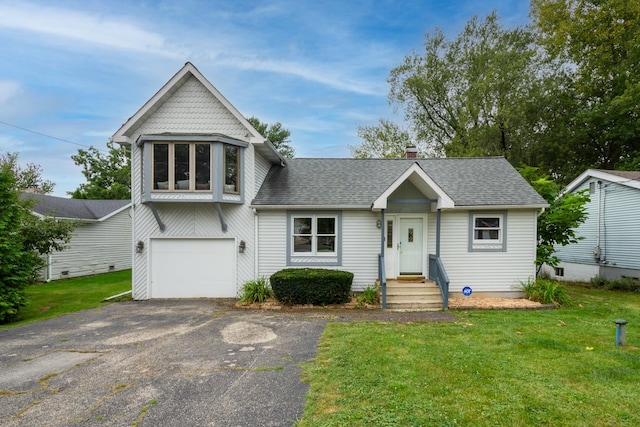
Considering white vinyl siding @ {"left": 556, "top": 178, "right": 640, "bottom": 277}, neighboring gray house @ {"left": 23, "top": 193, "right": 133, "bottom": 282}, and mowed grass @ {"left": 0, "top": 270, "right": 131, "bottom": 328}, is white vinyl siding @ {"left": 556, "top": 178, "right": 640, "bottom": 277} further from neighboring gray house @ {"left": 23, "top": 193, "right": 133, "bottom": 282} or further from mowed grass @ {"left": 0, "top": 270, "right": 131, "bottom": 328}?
neighboring gray house @ {"left": 23, "top": 193, "right": 133, "bottom": 282}

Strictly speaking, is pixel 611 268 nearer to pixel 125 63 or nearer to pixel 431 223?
pixel 431 223

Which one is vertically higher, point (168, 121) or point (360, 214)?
point (168, 121)

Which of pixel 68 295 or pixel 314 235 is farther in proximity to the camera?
pixel 68 295

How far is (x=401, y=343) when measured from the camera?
611 centimetres

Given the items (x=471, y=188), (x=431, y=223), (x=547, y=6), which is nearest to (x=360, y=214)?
(x=431, y=223)

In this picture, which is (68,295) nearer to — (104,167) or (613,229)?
(613,229)

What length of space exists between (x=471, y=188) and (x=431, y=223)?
2082 mm

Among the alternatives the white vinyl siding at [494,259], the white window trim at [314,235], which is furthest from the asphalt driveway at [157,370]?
the white vinyl siding at [494,259]

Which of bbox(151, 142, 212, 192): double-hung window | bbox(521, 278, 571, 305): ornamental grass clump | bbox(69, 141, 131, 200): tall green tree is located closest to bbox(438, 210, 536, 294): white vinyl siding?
bbox(521, 278, 571, 305): ornamental grass clump

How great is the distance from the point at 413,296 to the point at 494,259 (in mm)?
3224

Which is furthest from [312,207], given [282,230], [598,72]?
A: [598,72]

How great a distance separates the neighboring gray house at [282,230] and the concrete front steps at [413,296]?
559mm

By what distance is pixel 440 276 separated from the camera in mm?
9734

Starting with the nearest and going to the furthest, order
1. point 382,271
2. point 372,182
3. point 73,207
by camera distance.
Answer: point 382,271 < point 372,182 < point 73,207
